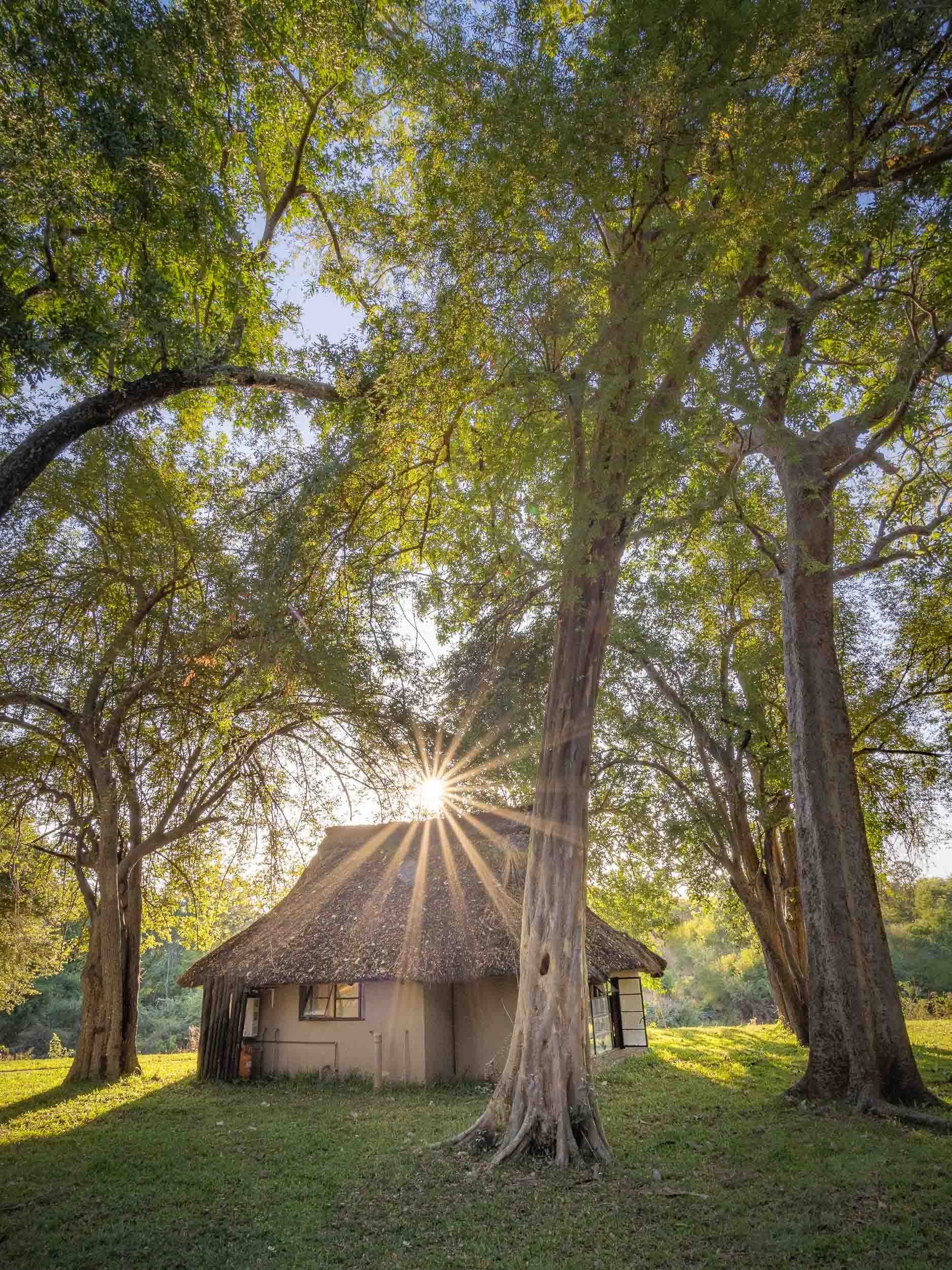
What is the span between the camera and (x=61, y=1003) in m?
31.6

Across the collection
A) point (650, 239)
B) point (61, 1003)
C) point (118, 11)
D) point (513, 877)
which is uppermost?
point (118, 11)

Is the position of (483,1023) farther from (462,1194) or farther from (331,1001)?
(462,1194)

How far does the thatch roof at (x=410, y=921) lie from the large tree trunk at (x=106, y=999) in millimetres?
1443

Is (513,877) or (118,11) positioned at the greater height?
(118,11)

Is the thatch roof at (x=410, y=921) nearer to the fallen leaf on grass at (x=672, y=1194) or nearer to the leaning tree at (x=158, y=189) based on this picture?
the fallen leaf on grass at (x=672, y=1194)

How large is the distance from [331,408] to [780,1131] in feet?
31.2

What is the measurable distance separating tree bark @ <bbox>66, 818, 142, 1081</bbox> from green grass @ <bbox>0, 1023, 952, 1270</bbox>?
3.94 meters

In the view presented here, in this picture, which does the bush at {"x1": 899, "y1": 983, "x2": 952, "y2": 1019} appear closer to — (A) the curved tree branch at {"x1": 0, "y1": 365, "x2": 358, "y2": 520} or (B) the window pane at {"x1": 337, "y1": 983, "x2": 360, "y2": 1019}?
(B) the window pane at {"x1": 337, "y1": 983, "x2": 360, "y2": 1019}

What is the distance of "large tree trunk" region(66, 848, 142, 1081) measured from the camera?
13.6 m

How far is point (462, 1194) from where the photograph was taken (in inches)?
229

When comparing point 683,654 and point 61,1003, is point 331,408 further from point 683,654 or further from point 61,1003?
point 61,1003

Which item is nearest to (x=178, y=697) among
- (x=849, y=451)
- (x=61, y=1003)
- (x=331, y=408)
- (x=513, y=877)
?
(x=331, y=408)

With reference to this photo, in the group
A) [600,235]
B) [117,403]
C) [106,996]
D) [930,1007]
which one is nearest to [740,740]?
[600,235]

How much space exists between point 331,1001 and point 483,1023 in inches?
133
